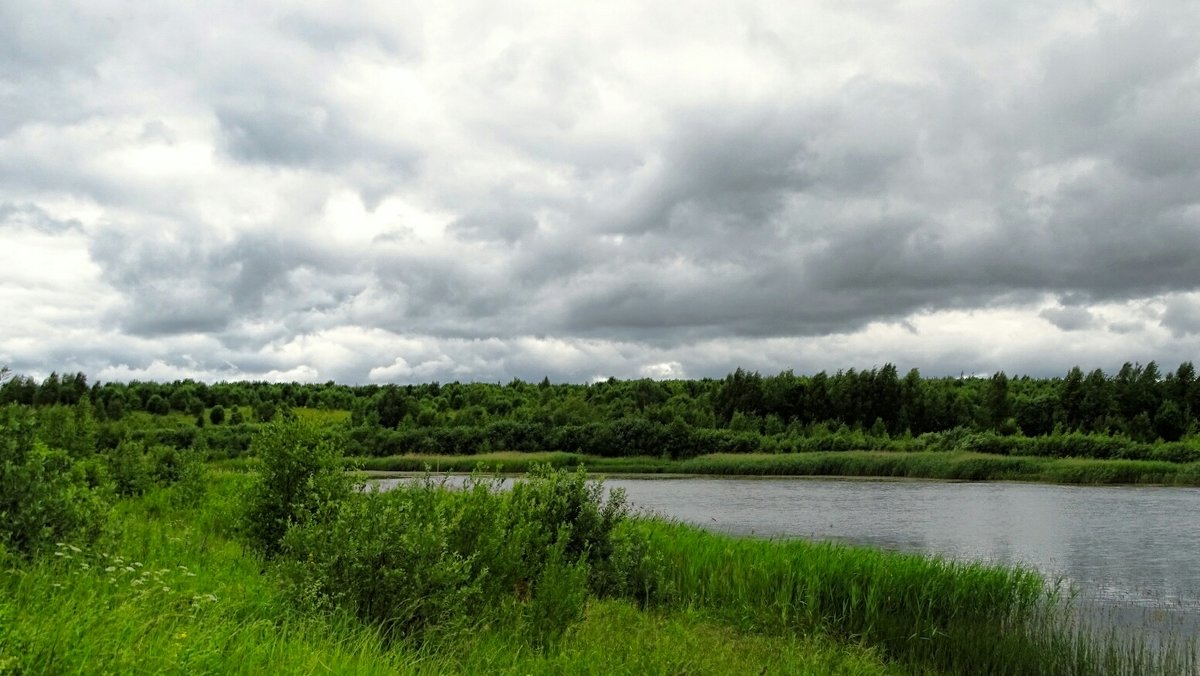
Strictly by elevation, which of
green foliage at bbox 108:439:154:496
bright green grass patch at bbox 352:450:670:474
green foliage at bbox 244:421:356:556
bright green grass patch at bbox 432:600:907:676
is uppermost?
green foliage at bbox 244:421:356:556

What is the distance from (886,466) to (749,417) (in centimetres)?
3396

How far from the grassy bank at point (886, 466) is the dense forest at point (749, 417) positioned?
451 centimetres

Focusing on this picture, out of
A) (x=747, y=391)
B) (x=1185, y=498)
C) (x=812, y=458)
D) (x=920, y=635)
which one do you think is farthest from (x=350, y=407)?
(x=920, y=635)

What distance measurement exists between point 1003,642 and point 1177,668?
7.89ft

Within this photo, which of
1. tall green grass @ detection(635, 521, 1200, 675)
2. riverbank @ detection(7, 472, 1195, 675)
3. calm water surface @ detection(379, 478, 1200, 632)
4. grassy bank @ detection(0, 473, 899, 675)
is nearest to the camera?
grassy bank @ detection(0, 473, 899, 675)

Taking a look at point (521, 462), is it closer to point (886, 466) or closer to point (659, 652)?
point (886, 466)

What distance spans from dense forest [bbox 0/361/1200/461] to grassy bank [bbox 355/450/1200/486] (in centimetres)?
451

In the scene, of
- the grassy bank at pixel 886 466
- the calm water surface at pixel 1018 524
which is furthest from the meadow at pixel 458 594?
the grassy bank at pixel 886 466

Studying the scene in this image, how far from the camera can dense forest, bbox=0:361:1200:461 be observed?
268 feet

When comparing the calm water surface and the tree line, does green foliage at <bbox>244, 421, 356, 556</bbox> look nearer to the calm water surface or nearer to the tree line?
the calm water surface

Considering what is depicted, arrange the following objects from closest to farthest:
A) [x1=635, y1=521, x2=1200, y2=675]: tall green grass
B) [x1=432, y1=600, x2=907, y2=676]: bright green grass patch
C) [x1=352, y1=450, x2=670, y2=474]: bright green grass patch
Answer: [x1=432, y1=600, x2=907, y2=676]: bright green grass patch
[x1=635, y1=521, x2=1200, y2=675]: tall green grass
[x1=352, y1=450, x2=670, y2=474]: bright green grass patch

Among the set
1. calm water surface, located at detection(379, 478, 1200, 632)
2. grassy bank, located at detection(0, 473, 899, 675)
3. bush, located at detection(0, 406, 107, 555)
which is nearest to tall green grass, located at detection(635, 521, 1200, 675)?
grassy bank, located at detection(0, 473, 899, 675)

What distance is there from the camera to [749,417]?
331 ft

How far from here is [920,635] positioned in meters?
14.5
